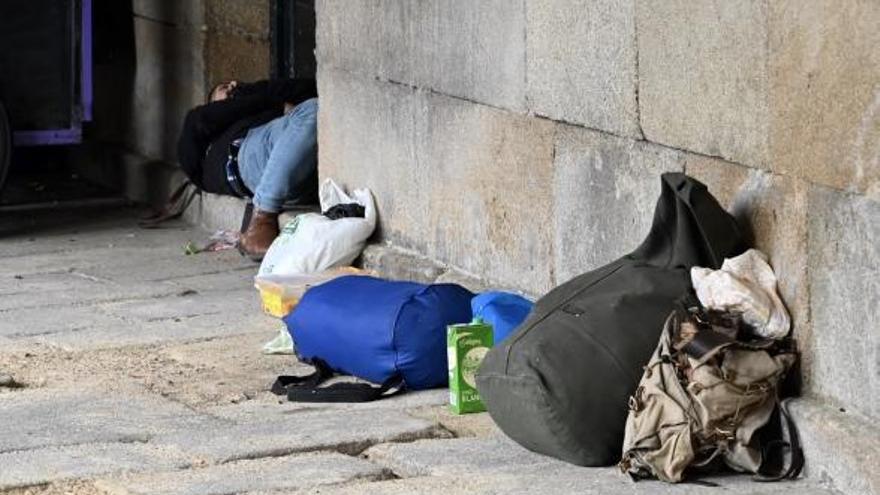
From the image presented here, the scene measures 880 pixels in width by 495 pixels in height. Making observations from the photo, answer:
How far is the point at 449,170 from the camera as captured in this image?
7.23 metres

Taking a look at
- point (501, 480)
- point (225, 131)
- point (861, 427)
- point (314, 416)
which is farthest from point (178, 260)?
point (861, 427)

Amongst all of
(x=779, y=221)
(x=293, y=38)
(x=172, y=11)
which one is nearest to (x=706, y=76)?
(x=779, y=221)

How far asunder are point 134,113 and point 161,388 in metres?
4.72

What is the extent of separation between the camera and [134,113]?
1077 cm

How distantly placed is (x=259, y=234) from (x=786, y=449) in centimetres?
386

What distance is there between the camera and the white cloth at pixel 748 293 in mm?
5094

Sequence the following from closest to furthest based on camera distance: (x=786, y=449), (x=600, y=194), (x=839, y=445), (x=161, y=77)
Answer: (x=839, y=445) < (x=786, y=449) < (x=600, y=194) < (x=161, y=77)

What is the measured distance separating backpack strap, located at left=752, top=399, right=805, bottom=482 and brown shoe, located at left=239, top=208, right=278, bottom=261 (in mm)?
3742

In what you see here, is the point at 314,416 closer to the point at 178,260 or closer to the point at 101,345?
the point at 101,345

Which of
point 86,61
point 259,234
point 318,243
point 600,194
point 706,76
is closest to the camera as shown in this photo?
point 706,76

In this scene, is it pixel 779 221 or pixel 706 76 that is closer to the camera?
pixel 779 221

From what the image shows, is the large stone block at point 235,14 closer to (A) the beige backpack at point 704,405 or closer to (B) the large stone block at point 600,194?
(B) the large stone block at point 600,194

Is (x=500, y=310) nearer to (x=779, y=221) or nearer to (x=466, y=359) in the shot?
(x=466, y=359)

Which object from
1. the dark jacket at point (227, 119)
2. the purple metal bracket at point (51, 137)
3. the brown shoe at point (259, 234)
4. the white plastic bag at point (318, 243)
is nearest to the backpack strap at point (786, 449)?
the white plastic bag at point (318, 243)
